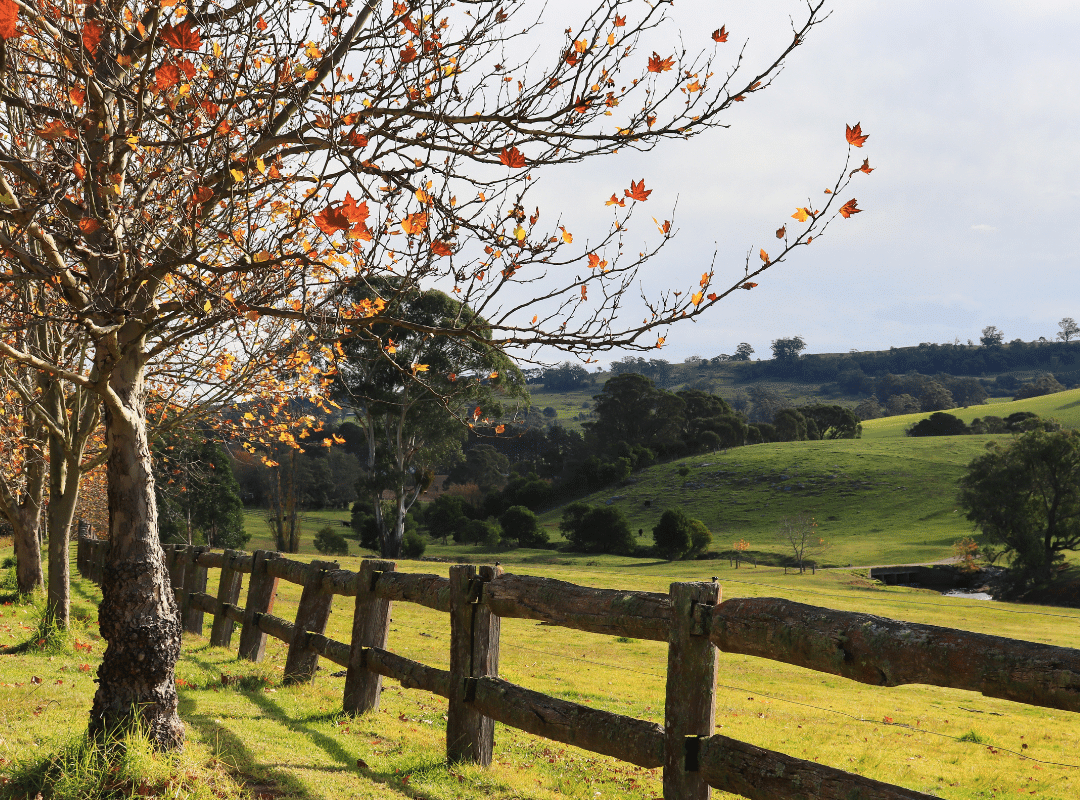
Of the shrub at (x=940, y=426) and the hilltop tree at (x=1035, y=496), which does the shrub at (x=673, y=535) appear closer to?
the hilltop tree at (x=1035, y=496)

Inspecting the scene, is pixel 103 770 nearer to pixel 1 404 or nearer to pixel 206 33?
pixel 206 33

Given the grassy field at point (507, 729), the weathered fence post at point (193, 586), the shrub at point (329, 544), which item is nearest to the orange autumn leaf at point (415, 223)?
the grassy field at point (507, 729)

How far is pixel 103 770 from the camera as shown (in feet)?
14.4

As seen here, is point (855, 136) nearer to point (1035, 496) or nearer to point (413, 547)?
point (413, 547)

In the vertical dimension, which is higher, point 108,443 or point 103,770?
point 108,443

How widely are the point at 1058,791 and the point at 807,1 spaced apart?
26.5 feet

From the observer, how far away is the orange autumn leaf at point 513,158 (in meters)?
5.35

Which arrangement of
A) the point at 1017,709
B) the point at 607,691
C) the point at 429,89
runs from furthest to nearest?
the point at 1017,709
the point at 607,691
the point at 429,89

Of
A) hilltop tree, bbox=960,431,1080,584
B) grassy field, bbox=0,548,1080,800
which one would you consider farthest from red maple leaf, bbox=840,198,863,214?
hilltop tree, bbox=960,431,1080,584

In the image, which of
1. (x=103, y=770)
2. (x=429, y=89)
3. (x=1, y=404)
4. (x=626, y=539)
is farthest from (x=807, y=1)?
(x=626, y=539)

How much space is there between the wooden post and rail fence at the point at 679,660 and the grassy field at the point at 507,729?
1.68 feet

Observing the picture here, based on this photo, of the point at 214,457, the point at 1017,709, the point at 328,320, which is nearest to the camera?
the point at 328,320

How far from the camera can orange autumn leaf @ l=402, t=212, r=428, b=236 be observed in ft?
16.1

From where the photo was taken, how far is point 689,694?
13.5 ft
